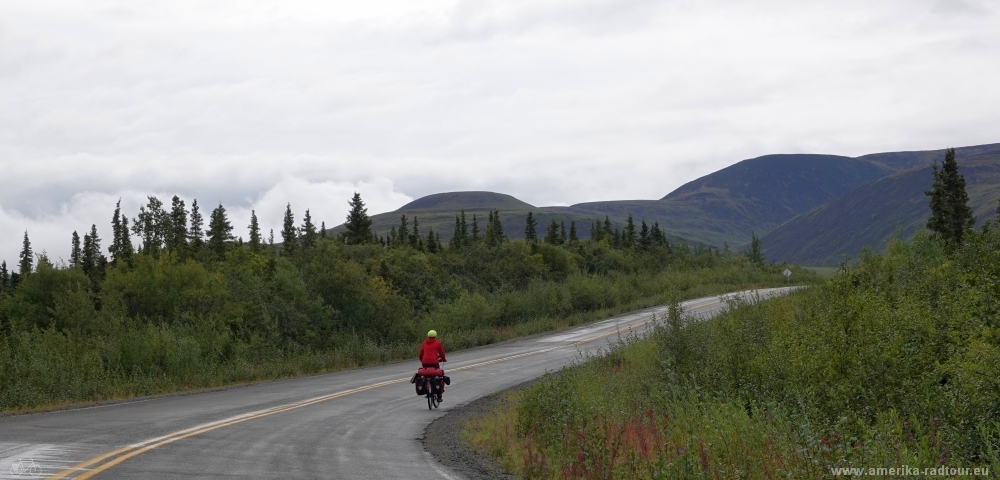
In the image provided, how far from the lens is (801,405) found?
9250 mm

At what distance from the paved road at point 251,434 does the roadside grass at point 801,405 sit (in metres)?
1.79

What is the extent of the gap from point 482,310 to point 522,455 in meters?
30.2

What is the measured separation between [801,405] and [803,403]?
50.7 inches

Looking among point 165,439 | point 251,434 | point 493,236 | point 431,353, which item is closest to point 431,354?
point 431,353

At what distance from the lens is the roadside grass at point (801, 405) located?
8406 mm

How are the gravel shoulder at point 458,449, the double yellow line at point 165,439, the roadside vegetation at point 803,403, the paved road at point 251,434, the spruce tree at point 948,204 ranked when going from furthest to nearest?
the spruce tree at point 948,204, the gravel shoulder at point 458,449, the paved road at point 251,434, the double yellow line at point 165,439, the roadside vegetation at point 803,403

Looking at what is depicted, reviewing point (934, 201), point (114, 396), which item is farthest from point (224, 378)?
point (934, 201)

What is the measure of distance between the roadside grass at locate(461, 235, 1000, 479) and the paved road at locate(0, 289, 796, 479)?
1.79 m

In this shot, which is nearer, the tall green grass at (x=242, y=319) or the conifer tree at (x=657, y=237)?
the tall green grass at (x=242, y=319)

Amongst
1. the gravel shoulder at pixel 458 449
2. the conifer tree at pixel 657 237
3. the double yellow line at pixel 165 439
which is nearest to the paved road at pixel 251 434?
the double yellow line at pixel 165 439

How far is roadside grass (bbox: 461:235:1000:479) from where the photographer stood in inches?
331

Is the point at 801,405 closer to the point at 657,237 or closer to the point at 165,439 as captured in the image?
the point at 165,439

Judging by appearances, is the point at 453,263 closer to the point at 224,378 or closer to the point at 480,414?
the point at 224,378

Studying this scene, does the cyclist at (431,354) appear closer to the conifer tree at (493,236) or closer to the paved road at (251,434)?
the paved road at (251,434)
